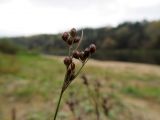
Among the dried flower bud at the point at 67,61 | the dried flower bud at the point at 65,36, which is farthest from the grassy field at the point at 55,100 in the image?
the dried flower bud at the point at 67,61

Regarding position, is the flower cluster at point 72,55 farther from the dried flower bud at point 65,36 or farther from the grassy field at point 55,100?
the grassy field at point 55,100

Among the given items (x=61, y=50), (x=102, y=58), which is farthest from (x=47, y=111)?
(x=61, y=50)

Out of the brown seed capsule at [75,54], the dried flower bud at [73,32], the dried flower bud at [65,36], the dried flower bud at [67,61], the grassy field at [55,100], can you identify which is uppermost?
the dried flower bud at [73,32]

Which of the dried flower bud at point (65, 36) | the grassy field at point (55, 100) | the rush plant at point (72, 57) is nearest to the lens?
the rush plant at point (72, 57)

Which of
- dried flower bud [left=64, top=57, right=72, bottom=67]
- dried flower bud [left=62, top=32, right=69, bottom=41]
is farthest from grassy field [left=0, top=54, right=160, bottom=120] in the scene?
dried flower bud [left=64, top=57, right=72, bottom=67]

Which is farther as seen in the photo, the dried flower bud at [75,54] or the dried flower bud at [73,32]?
the dried flower bud at [73,32]

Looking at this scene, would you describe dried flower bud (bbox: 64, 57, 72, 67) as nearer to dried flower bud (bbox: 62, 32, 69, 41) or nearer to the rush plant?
the rush plant

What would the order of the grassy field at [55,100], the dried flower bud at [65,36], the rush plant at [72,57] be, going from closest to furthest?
the rush plant at [72,57] < the dried flower bud at [65,36] < the grassy field at [55,100]

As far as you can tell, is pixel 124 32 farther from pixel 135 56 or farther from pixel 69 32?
pixel 69 32

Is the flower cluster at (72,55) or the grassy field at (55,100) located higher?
the flower cluster at (72,55)
